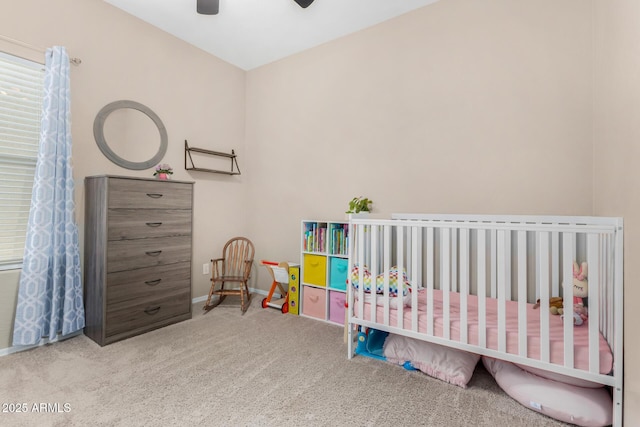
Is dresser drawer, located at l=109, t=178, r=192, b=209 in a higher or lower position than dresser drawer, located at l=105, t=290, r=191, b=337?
higher

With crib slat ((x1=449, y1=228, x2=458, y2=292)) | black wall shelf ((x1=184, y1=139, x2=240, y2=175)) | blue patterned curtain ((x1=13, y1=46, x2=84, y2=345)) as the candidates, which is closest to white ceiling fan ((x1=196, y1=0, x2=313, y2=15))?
blue patterned curtain ((x1=13, y1=46, x2=84, y2=345))

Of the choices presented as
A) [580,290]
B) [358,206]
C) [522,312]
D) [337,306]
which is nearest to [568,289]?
[522,312]

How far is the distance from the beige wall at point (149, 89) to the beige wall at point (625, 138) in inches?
125

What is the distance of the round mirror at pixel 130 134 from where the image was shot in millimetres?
2475

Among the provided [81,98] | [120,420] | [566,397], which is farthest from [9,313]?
[566,397]

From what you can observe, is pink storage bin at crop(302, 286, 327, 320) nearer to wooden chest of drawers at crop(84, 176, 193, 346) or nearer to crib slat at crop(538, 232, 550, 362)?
wooden chest of drawers at crop(84, 176, 193, 346)

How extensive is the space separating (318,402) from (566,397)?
1147mm

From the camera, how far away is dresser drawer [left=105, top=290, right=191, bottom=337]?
7.13 feet

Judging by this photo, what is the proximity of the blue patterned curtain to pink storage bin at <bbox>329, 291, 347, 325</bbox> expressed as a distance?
1.89 meters

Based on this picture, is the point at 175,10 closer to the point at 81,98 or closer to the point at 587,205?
the point at 81,98

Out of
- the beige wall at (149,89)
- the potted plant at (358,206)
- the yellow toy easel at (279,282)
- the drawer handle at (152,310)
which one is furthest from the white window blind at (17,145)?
the potted plant at (358,206)

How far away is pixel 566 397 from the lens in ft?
4.58

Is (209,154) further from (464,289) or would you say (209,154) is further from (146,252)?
(464,289)

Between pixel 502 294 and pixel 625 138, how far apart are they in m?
0.84
